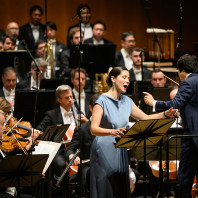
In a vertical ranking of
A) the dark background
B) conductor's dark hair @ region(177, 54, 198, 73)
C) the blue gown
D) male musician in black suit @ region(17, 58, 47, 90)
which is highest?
the dark background

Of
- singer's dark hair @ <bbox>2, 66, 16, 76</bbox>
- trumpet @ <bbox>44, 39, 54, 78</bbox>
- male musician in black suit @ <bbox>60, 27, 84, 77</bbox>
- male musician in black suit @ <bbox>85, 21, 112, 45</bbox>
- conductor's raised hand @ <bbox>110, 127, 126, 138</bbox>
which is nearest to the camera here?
conductor's raised hand @ <bbox>110, 127, 126, 138</bbox>

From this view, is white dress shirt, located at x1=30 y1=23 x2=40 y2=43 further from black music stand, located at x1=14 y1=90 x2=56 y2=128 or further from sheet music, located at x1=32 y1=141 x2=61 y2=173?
sheet music, located at x1=32 y1=141 x2=61 y2=173

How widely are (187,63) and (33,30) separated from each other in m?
4.25

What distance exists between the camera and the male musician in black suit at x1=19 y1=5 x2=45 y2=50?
778 centimetres

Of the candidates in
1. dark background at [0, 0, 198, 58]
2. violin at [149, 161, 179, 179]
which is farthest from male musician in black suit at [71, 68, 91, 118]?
dark background at [0, 0, 198, 58]

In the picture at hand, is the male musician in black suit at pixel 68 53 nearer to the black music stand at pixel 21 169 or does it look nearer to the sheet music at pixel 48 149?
the sheet music at pixel 48 149

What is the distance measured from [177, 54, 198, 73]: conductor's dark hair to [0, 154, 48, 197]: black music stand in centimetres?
162

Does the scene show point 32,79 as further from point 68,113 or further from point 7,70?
point 68,113

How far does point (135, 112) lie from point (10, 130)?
1201mm

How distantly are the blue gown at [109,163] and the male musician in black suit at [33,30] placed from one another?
13.8 feet

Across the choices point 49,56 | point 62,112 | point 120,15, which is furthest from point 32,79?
point 120,15

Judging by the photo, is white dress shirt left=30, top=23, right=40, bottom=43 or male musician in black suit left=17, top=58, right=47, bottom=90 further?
white dress shirt left=30, top=23, right=40, bottom=43

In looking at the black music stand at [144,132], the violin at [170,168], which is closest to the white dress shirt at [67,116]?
the violin at [170,168]

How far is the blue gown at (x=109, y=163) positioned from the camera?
384 centimetres
